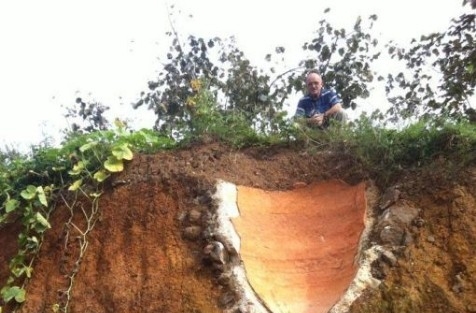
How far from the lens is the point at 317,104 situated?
6.79 m

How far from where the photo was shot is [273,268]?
4938 mm

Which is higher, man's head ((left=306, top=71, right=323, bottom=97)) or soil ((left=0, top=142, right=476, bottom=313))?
man's head ((left=306, top=71, right=323, bottom=97))

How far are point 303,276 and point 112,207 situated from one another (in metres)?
1.95

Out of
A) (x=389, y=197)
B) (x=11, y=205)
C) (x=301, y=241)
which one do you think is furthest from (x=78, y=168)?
(x=389, y=197)

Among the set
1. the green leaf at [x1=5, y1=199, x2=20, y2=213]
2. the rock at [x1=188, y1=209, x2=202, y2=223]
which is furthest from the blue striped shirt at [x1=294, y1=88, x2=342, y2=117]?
the green leaf at [x1=5, y1=199, x2=20, y2=213]

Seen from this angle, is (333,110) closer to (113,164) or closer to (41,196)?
(113,164)

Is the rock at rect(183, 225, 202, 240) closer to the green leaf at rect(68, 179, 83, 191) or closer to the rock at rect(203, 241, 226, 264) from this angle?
the rock at rect(203, 241, 226, 264)

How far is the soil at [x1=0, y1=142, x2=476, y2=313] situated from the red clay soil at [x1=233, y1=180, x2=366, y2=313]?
19 cm

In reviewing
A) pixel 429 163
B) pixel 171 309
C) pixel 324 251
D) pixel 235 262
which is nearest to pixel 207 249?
pixel 235 262

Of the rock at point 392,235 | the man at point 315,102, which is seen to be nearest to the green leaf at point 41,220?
the man at point 315,102

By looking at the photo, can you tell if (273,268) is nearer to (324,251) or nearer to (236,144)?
(324,251)

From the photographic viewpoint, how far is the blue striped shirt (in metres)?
6.71

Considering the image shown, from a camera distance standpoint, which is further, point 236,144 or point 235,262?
point 236,144

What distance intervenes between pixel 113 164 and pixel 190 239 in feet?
3.94
